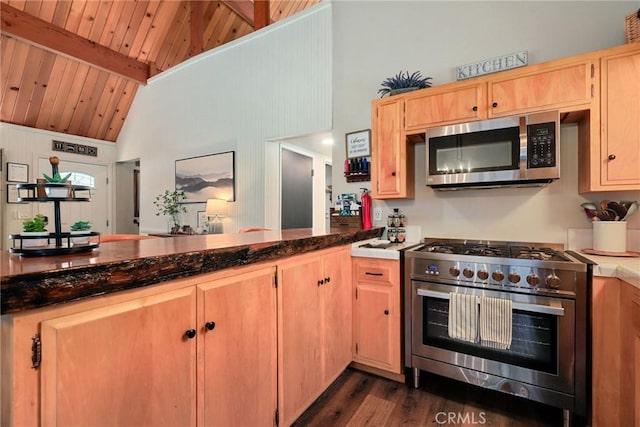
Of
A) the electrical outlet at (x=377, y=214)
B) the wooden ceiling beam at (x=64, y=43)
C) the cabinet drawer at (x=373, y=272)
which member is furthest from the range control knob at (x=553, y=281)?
the wooden ceiling beam at (x=64, y=43)

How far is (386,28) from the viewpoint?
2.66 metres

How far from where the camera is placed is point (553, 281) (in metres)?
1.51

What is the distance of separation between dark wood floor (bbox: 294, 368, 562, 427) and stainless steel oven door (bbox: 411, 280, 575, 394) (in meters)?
0.25

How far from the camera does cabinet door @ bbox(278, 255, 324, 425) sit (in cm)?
141

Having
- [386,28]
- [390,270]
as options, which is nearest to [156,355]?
[390,270]

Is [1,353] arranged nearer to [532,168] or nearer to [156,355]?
[156,355]

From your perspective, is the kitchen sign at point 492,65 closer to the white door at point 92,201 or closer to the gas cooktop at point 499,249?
the gas cooktop at point 499,249

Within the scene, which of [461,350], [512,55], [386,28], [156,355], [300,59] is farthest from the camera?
[300,59]

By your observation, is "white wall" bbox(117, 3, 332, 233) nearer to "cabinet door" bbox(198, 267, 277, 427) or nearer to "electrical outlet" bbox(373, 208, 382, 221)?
"electrical outlet" bbox(373, 208, 382, 221)

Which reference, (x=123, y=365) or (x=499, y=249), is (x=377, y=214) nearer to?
(x=499, y=249)

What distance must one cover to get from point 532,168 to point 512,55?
94 centimetres

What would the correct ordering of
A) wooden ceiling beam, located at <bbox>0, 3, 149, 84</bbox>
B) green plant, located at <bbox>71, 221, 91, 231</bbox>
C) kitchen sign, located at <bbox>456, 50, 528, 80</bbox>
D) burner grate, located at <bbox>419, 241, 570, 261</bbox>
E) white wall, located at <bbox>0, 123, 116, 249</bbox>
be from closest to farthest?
green plant, located at <bbox>71, 221, 91, 231</bbox>, burner grate, located at <bbox>419, 241, 570, 261</bbox>, kitchen sign, located at <bbox>456, 50, 528, 80</bbox>, wooden ceiling beam, located at <bbox>0, 3, 149, 84</bbox>, white wall, located at <bbox>0, 123, 116, 249</bbox>

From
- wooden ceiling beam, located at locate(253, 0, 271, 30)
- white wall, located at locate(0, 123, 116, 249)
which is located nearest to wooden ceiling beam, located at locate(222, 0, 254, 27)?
wooden ceiling beam, located at locate(253, 0, 271, 30)

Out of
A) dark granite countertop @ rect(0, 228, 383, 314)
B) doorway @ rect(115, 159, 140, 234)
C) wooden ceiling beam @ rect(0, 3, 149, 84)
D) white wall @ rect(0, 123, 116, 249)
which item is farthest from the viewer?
doorway @ rect(115, 159, 140, 234)
